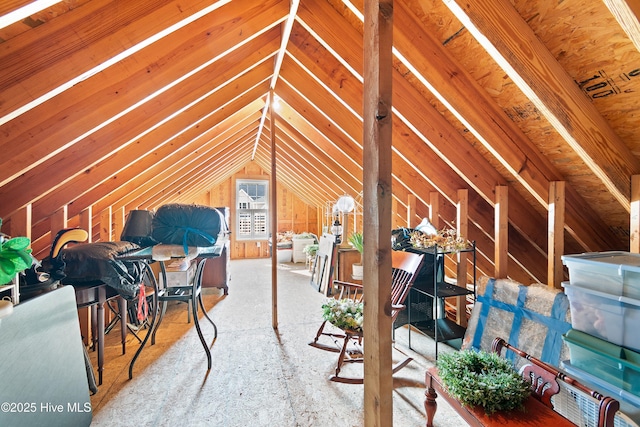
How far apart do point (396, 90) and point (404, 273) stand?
1.69 m

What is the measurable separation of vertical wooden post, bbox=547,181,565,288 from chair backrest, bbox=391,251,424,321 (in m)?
0.95

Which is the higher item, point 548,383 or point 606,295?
point 606,295

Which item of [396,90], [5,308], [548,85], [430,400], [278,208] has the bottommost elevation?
[430,400]

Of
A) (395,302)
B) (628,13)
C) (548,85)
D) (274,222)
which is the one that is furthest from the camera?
(274,222)

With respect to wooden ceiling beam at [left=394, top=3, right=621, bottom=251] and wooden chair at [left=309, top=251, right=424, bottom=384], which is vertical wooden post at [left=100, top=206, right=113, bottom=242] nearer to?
wooden chair at [left=309, top=251, right=424, bottom=384]

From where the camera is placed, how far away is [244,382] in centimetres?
218

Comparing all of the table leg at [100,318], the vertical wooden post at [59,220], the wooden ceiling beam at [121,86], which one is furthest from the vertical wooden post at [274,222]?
the vertical wooden post at [59,220]

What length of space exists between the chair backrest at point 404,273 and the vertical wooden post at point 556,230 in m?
0.95

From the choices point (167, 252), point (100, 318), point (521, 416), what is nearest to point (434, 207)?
point (521, 416)

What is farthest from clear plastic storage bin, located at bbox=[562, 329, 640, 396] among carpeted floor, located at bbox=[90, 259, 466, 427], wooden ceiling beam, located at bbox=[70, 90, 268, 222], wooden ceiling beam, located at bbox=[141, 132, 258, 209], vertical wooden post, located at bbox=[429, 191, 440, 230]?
wooden ceiling beam, located at bbox=[141, 132, 258, 209]

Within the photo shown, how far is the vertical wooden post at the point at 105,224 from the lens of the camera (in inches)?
134

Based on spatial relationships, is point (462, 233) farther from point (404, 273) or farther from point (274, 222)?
point (274, 222)

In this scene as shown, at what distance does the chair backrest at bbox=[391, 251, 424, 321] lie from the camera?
2.46 metres

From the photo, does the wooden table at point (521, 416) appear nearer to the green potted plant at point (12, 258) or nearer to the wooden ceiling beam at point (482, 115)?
the wooden ceiling beam at point (482, 115)
